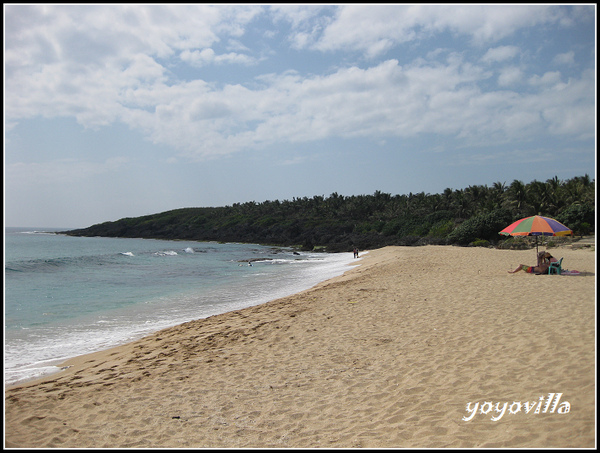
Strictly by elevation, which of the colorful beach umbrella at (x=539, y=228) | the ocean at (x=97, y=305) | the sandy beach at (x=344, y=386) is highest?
the colorful beach umbrella at (x=539, y=228)

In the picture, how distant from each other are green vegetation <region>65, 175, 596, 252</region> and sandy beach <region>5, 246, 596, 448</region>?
106 ft

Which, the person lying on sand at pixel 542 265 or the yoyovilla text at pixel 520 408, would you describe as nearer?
Result: the yoyovilla text at pixel 520 408

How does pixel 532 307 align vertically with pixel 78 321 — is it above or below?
above

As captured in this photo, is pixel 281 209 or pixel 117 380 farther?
pixel 281 209

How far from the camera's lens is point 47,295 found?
674 inches

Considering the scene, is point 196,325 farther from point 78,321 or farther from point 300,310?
point 78,321

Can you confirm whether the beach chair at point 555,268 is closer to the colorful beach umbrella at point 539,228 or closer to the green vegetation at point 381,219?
the colorful beach umbrella at point 539,228

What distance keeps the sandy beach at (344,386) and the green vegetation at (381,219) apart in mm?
32315

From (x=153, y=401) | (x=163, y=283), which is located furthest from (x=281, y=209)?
(x=153, y=401)

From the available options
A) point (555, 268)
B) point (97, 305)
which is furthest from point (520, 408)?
point (97, 305)

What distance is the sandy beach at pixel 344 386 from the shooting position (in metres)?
3.91

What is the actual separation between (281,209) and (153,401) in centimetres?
9844

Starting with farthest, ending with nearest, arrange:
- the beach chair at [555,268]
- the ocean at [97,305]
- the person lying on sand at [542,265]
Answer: the person lying on sand at [542,265] < the beach chair at [555,268] < the ocean at [97,305]

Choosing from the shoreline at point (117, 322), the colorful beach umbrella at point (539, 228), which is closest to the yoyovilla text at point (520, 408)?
the shoreline at point (117, 322)
